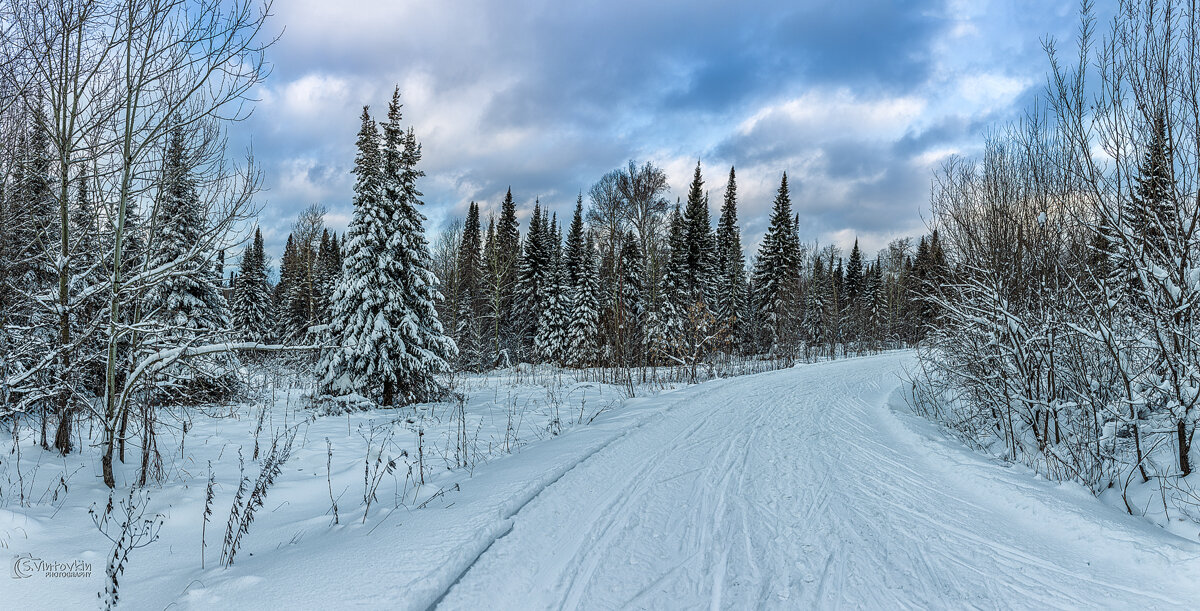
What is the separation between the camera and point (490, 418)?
9.48 meters

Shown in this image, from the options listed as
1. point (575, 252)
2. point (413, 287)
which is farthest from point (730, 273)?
point (413, 287)

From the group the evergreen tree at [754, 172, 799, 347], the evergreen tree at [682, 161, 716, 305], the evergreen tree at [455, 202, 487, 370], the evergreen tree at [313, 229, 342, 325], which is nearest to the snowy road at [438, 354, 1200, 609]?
the evergreen tree at [455, 202, 487, 370]

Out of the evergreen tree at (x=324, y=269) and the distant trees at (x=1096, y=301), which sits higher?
the evergreen tree at (x=324, y=269)

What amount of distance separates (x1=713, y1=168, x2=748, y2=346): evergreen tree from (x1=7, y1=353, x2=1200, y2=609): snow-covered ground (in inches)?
1037

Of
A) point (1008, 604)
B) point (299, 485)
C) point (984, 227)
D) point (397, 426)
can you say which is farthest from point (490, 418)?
point (984, 227)

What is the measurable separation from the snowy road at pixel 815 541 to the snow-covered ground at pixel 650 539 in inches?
0.7

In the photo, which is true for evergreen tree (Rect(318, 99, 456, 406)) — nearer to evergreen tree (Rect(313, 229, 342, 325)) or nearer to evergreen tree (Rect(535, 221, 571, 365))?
evergreen tree (Rect(535, 221, 571, 365))

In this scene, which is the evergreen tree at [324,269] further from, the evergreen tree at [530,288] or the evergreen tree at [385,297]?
the evergreen tree at [385,297]

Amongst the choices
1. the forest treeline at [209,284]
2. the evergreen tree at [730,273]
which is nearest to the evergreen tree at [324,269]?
the forest treeline at [209,284]

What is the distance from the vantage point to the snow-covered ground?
2.85 m

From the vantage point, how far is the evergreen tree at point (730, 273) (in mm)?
34794

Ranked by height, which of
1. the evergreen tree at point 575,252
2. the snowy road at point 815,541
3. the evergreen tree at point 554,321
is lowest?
the snowy road at point 815,541

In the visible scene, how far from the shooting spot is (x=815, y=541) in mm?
3576

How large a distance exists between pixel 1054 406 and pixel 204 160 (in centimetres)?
921
